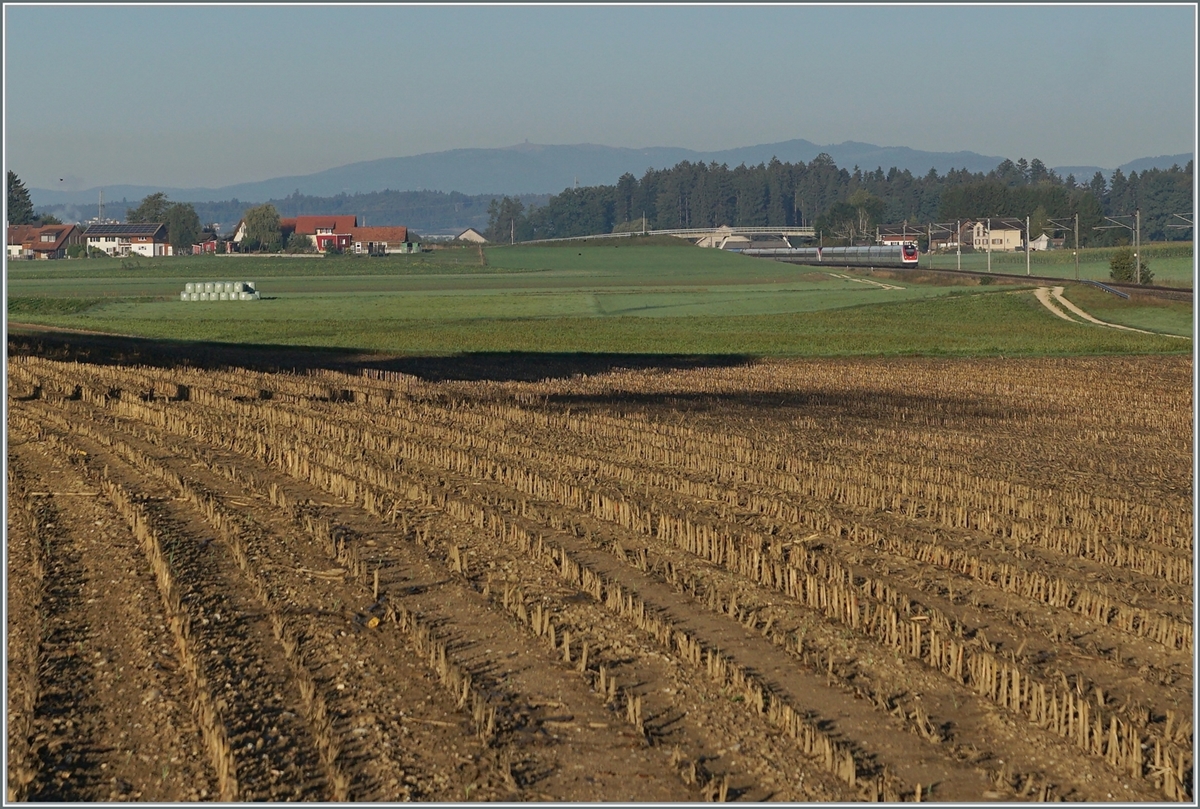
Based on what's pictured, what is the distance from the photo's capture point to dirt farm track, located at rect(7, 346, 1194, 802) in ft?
28.7

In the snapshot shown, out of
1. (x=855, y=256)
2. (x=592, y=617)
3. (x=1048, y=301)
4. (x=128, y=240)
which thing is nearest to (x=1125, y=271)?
(x=1048, y=301)

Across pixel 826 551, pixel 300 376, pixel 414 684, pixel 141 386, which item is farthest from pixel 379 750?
pixel 300 376

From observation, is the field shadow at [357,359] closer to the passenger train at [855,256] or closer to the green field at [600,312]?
the green field at [600,312]

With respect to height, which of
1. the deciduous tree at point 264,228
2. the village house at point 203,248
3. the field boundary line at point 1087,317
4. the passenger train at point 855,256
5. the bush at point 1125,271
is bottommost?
the field boundary line at point 1087,317

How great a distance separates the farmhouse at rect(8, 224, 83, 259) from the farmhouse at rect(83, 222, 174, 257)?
86.5 inches

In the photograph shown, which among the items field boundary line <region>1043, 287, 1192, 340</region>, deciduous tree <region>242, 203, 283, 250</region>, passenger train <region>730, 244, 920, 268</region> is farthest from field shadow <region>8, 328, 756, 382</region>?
deciduous tree <region>242, 203, 283, 250</region>

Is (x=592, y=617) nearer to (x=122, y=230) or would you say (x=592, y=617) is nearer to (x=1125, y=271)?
(x=1125, y=271)

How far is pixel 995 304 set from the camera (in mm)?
71500

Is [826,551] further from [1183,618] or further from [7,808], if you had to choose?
[7,808]

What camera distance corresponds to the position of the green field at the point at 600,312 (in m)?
52.5

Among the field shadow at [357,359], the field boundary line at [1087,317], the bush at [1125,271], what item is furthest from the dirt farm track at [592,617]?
the bush at [1125,271]

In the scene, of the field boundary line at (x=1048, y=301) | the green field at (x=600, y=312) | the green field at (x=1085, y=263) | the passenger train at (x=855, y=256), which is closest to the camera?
the green field at (x=600, y=312)

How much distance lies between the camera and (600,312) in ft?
241

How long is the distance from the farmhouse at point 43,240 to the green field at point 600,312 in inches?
2488
